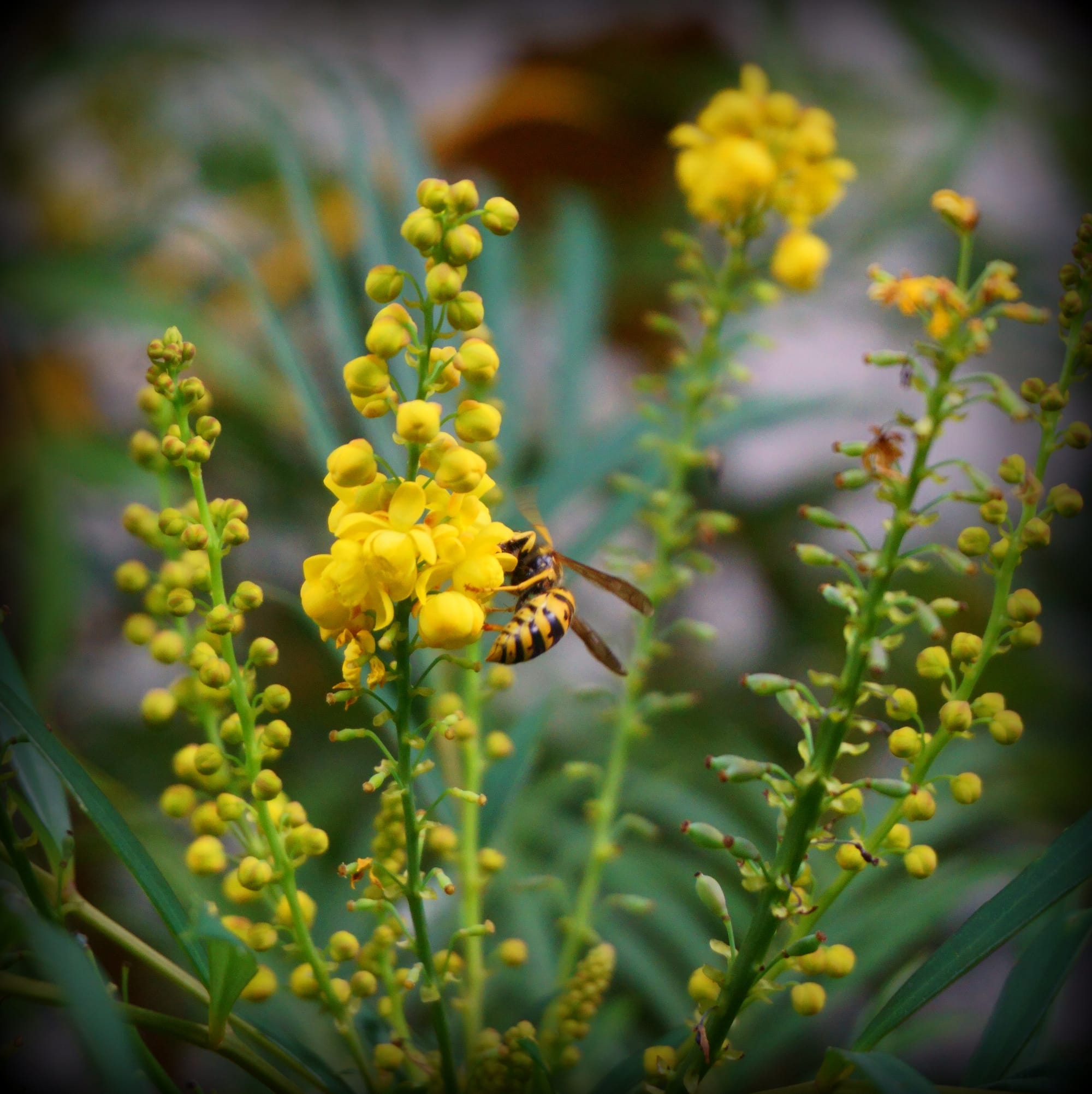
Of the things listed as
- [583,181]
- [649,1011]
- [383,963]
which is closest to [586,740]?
[649,1011]

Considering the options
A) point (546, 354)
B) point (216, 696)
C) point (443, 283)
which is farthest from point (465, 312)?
point (546, 354)

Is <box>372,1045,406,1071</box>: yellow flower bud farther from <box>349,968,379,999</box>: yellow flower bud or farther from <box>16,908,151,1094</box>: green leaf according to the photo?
<box>16,908,151,1094</box>: green leaf

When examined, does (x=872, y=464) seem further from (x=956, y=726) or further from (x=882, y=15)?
(x=882, y=15)

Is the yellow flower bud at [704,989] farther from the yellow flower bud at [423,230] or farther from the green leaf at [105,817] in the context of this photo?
the yellow flower bud at [423,230]

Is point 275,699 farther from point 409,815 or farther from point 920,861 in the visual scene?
point 920,861

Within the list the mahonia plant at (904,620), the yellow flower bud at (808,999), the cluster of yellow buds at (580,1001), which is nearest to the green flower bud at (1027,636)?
the mahonia plant at (904,620)
